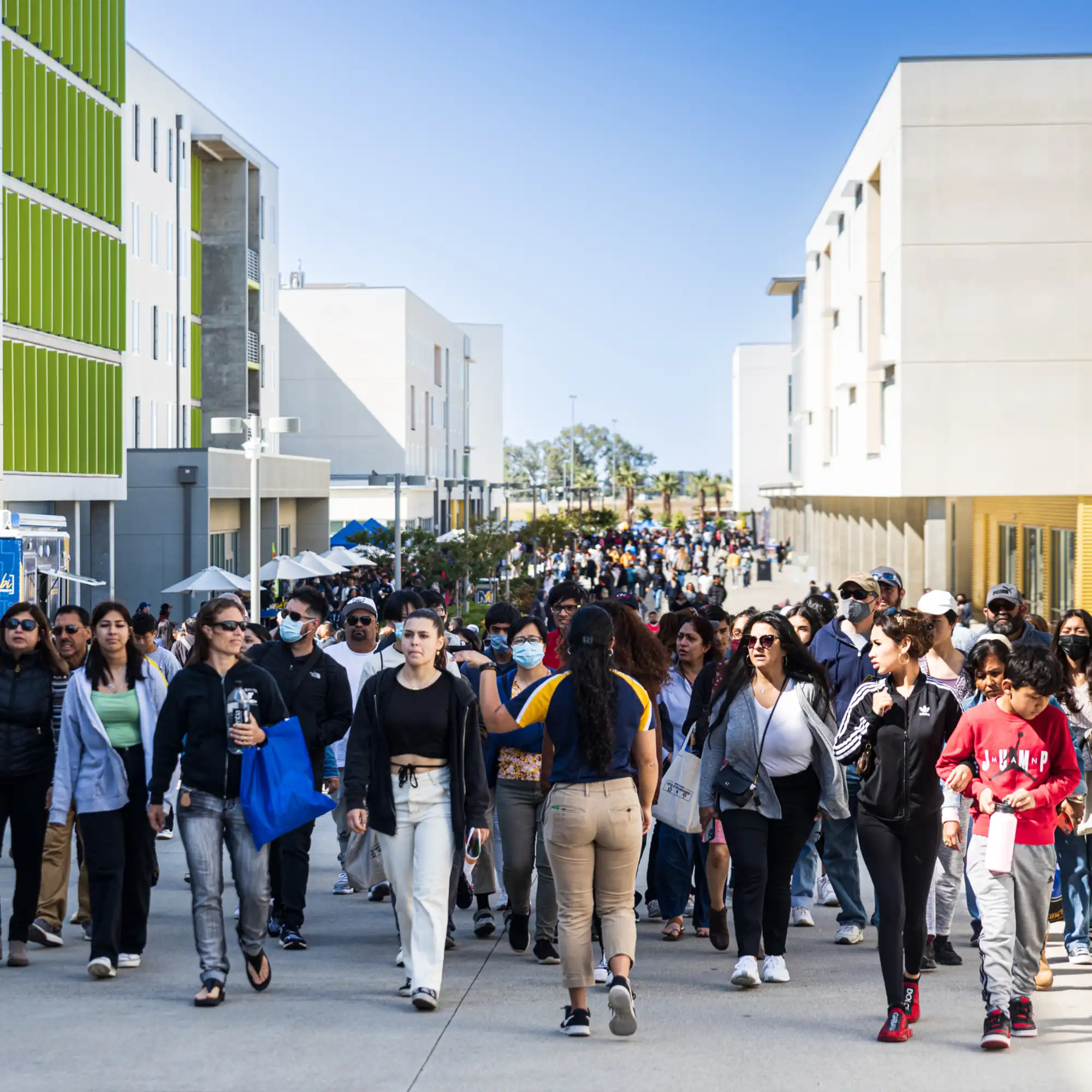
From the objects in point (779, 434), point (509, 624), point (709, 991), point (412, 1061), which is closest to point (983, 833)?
point (709, 991)

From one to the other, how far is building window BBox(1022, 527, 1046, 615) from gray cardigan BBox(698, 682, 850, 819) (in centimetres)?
3307

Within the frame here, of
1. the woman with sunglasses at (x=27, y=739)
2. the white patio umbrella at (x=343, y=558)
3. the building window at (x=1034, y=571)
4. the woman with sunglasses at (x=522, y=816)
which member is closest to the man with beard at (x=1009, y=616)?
the woman with sunglasses at (x=522, y=816)

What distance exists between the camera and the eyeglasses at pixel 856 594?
36.4 feet

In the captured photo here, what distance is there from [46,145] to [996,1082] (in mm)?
29897

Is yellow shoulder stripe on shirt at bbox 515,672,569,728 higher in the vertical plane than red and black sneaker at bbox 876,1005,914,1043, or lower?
higher

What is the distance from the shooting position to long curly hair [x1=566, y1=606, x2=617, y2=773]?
6.42m

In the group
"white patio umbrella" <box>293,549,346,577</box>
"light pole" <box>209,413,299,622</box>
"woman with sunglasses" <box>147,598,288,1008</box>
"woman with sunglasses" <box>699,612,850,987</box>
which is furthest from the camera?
"white patio umbrella" <box>293,549,346,577</box>

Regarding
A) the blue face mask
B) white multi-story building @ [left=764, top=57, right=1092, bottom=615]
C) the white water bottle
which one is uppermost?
white multi-story building @ [left=764, top=57, right=1092, bottom=615]

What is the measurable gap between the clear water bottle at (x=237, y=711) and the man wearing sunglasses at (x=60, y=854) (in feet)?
4.96

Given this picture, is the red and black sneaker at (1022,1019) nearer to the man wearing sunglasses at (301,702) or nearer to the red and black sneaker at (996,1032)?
the red and black sneaker at (996,1032)

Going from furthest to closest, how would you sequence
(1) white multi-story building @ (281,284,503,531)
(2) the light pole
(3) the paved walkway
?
(1) white multi-story building @ (281,284,503,531)
(2) the light pole
(3) the paved walkway

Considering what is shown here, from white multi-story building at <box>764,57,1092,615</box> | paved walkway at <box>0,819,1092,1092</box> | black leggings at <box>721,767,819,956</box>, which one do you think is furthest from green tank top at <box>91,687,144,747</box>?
white multi-story building at <box>764,57,1092,615</box>

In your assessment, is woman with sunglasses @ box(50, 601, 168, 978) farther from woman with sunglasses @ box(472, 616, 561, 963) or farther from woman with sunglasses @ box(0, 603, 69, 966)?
woman with sunglasses @ box(472, 616, 561, 963)

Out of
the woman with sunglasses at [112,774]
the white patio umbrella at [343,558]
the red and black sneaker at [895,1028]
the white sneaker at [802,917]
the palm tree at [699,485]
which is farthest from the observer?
the palm tree at [699,485]
